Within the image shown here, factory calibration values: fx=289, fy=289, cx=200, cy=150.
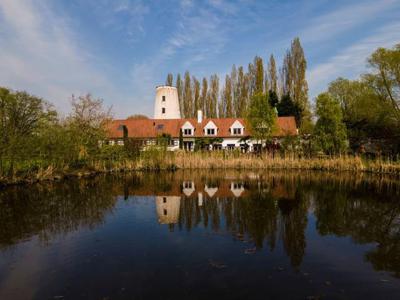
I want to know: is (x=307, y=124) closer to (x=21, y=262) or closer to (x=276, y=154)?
(x=276, y=154)

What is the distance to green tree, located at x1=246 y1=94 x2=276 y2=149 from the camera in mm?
29953

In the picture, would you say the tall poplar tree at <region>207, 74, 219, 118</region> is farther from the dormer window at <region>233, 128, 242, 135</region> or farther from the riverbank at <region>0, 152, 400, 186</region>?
the riverbank at <region>0, 152, 400, 186</region>

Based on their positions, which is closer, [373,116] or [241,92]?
[373,116]

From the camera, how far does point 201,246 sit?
7578 mm

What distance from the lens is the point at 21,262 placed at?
21.4 feet

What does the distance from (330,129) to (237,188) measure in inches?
595

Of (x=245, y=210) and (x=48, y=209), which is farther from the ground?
(x=48, y=209)

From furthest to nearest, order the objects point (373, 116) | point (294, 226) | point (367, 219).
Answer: point (373, 116)
point (367, 219)
point (294, 226)

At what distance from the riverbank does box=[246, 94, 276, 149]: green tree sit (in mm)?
3513

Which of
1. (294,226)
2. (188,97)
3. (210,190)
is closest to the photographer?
(294,226)

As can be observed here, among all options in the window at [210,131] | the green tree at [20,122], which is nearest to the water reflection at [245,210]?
the green tree at [20,122]

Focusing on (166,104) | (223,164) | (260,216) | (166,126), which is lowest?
(260,216)

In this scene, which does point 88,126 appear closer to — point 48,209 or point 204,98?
point 48,209

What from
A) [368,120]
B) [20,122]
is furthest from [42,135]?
[368,120]
